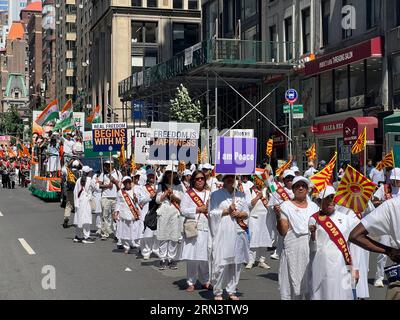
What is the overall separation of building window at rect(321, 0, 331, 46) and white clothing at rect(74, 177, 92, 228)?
14822mm

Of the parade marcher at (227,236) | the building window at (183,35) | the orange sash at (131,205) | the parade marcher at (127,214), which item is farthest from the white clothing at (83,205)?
the building window at (183,35)

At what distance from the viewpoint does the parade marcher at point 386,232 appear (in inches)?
205

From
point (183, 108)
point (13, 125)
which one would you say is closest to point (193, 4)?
point (183, 108)

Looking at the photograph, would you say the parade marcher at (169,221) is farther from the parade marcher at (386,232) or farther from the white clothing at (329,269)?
the parade marcher at (386,232)

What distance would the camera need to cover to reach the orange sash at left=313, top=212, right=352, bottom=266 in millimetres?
6868

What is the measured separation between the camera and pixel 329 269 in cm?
682

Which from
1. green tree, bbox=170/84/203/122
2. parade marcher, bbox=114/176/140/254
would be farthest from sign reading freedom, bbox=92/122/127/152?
green tree, bbox=170/84/203/122

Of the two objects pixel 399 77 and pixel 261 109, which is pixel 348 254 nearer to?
pixel 399 77

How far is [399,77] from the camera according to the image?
24047 mm

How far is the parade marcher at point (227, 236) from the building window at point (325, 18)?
20386mm

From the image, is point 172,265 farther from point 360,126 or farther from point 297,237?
point 360,126

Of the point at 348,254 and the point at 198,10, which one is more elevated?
the point at 198,10
